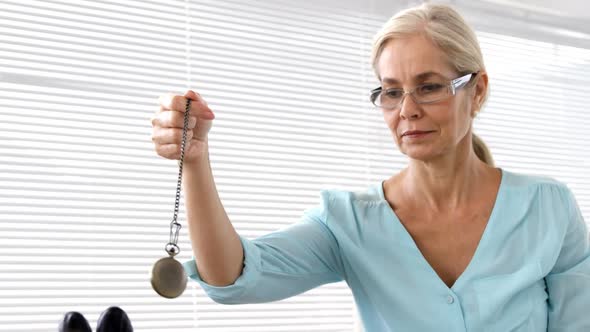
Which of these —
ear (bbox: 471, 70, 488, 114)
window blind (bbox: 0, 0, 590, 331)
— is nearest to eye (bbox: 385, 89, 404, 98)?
ear (bbox: 471, 70, 488, 114)

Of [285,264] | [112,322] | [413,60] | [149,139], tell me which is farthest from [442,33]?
[149,139]

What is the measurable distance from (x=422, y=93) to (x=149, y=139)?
3.45 feet

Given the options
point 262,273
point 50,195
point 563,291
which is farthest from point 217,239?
point 50,195

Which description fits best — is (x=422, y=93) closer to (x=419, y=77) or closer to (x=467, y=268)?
(x=419, y=77)

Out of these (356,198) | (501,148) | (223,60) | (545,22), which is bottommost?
(356,198)

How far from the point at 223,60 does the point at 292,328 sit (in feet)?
3.02

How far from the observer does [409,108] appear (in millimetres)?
1552

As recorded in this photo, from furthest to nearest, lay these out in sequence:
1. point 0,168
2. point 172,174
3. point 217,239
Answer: point 172,174 → point 0,168 → point 217,239

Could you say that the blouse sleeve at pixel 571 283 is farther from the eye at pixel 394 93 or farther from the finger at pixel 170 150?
the finger at pixel 170 150

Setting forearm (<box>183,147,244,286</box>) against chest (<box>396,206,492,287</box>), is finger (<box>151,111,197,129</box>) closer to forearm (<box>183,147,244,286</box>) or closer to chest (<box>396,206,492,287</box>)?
forearm (<box>183,147,244,286</box>)

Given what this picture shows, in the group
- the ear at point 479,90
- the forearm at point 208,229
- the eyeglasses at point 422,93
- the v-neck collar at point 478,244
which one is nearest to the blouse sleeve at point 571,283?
the v-neck collar at point 478,244

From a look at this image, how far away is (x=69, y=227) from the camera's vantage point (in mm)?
2193

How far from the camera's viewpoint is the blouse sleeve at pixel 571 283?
1683 mm

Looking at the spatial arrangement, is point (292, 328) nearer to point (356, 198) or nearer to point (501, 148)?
point (356, 198)
